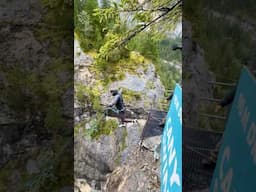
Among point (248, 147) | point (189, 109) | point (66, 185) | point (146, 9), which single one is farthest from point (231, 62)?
point (66, 185)

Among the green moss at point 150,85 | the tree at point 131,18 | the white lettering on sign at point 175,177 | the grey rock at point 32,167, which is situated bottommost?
the white lettering on sign at point 175,177

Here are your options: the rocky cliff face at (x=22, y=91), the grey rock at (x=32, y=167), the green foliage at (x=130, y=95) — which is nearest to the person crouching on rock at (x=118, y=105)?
the green foliage at (x=130, y=95)

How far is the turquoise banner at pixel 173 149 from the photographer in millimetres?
1523

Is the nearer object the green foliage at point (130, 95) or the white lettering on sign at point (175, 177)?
the white lettering on sign at point (175, 177)

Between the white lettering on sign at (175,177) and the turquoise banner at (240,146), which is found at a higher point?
the turquoise banner at (240,146)

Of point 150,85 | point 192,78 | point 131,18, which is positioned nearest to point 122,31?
point 131,18

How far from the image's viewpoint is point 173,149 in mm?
1589

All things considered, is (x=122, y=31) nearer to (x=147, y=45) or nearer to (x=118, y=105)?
(x=147, y=45)

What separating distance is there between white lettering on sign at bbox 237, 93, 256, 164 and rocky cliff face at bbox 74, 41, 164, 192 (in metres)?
0.74

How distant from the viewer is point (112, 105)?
1.78 m

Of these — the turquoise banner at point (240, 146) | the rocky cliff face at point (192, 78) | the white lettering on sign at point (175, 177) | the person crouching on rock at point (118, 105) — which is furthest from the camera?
the person crouching on rock at point (118, 105)

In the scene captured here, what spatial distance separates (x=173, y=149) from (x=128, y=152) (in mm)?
331

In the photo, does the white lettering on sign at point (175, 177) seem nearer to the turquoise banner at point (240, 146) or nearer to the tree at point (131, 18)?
the turquoise banner at point (240, 146)

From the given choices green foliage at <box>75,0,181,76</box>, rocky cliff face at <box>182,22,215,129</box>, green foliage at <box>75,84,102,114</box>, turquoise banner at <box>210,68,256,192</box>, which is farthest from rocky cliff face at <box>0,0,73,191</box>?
turquoise banner at <box>210,68,256,192</box>
